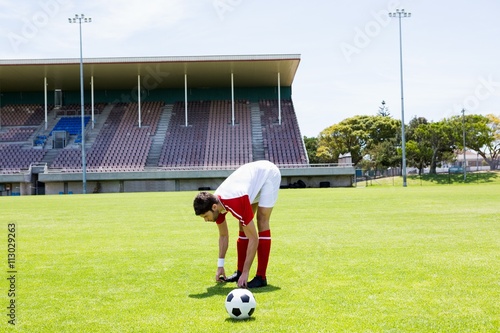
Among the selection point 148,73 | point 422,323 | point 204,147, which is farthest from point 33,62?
point 422,323

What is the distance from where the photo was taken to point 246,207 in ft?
19.1

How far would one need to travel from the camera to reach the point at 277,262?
25.9ft

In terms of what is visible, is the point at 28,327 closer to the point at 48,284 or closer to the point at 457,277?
the point at 48,284

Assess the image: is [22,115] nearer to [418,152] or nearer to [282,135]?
[282,135]

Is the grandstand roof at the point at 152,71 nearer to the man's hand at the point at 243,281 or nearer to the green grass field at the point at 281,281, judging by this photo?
the green grass field at the point at 281,281

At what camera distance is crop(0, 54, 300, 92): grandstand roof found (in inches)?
1853

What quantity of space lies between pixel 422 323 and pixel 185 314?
6.58ft

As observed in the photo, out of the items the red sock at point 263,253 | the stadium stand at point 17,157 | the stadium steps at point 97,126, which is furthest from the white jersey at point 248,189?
the stadium steps at point 97,126

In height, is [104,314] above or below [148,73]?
below

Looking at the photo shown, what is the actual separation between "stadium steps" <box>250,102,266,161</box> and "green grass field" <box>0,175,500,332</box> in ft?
119

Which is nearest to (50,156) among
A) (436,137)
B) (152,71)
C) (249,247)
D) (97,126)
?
(97,126)

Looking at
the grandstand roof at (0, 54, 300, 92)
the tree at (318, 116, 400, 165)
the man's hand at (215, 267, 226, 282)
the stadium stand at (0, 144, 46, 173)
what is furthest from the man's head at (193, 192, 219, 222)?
the tree at (318, 116, 400, 165)

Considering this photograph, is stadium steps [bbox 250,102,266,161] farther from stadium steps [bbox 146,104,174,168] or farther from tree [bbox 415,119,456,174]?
tree [bbox 415,119,456,174]

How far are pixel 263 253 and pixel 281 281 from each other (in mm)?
437
